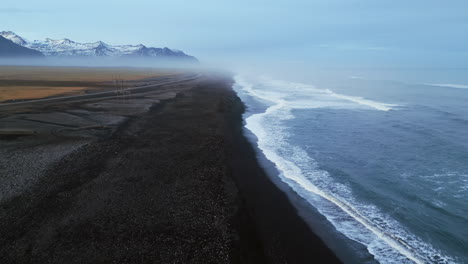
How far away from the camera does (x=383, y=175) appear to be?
1752 centimetres

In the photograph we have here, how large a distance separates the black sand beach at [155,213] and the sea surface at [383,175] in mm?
2259

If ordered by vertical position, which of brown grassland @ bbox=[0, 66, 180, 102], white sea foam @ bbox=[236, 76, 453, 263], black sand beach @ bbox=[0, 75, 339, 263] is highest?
brown grassland @ bbox=[0, 66, 180, 102]

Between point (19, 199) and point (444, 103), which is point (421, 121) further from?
point (19, 199)

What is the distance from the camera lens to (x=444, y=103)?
4634cm

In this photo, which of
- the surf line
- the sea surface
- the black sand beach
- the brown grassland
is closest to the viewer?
the black sand beach

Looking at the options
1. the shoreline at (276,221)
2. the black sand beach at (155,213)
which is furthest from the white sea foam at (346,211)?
the black sand beach at (155,213)

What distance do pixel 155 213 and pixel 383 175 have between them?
13.7 m

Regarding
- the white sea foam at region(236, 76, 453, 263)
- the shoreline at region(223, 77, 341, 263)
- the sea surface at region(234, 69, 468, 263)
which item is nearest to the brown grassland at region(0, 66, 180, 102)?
the sea surface at region(234, 69, 468, 263)

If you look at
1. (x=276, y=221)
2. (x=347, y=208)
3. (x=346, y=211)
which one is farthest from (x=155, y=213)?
(x=347, y=208)

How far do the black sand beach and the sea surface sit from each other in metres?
2.26

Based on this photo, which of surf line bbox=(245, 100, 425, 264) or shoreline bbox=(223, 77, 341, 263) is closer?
shoreline bbox=(223, 77, 341, 263)

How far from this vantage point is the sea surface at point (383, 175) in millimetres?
11266

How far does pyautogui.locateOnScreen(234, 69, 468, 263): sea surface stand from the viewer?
444 inches

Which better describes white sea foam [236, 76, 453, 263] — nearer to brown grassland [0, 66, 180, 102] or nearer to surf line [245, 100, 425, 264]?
surf line [245, 100, 425, 264]
